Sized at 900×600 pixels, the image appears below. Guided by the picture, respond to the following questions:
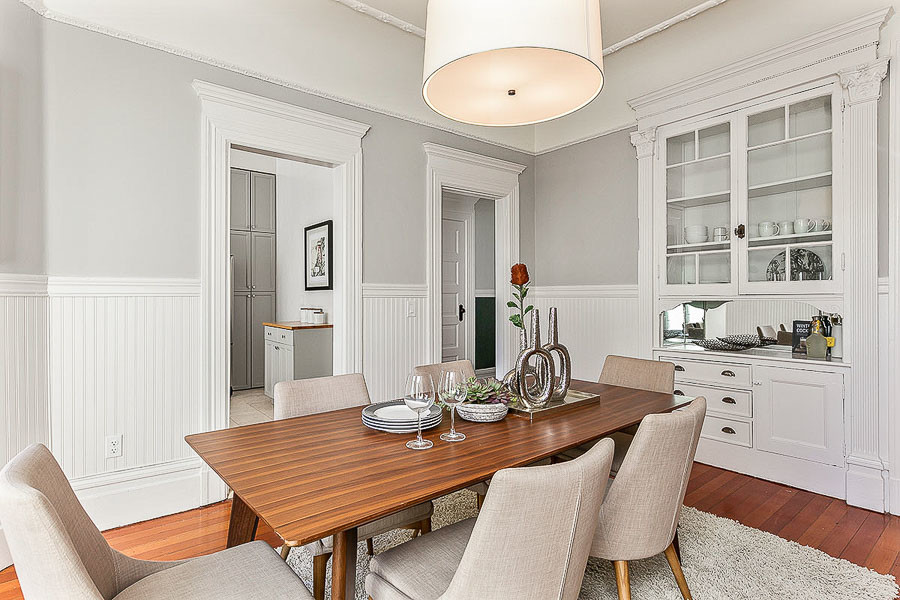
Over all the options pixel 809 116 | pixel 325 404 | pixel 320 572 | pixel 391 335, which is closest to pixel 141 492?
pixel 325 404

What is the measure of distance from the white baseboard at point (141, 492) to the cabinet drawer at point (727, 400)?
305 cm

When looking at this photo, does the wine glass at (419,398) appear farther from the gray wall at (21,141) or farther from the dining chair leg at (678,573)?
the gray wall at (21,141)

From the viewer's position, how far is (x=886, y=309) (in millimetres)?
2680

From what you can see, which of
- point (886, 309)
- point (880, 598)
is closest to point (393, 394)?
point (880, 598)

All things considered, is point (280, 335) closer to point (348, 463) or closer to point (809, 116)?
point (348, 463)

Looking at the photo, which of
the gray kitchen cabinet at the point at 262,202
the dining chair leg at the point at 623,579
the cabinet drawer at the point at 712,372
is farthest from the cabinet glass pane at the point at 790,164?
the gray kitchen cabinet at the point at 262,202

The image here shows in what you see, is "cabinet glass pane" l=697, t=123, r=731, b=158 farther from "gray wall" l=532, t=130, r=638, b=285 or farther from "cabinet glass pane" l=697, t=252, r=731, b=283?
"cabinet glass pane" l=697, t=252, r=731, b=283

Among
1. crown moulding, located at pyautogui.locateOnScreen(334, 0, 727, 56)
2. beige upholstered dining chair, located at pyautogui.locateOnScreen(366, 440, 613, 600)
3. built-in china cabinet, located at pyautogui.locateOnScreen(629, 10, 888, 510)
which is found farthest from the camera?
crown moulding, located at pyautogui.locateOnScreen(334, 0, 727, 56)

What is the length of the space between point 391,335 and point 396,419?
200 centimetres

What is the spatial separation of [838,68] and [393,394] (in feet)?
11.4

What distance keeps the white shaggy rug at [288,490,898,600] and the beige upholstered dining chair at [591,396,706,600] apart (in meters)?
0.46

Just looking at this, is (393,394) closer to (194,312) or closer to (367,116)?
(194,312)

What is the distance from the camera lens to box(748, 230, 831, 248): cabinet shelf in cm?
293

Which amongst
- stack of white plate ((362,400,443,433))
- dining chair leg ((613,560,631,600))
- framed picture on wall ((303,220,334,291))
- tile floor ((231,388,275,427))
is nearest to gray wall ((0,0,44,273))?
stack of white plate ((362,400,443,433))
